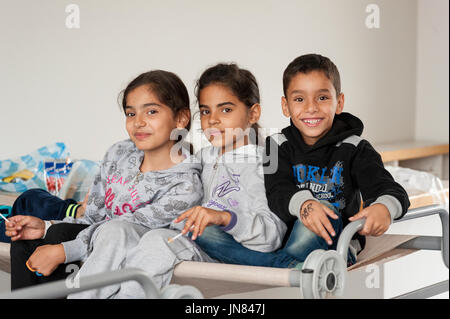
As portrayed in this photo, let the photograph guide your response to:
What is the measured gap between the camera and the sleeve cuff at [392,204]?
968mm

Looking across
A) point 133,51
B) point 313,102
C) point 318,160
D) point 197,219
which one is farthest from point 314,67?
point 133,51

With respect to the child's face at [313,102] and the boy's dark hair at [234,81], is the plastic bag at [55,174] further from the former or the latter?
the child's face at [313,102]

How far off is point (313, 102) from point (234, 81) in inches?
6.5

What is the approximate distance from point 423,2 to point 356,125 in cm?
271

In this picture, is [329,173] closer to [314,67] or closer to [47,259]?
[314,67]

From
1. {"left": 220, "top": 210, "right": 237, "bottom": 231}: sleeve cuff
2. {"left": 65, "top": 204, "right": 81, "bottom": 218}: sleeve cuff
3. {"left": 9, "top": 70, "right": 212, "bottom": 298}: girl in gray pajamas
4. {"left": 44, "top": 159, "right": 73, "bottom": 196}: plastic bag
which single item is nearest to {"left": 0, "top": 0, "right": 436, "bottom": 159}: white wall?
{"left": 44, "top": 159, "right": 73, "bottom": 196}: plastic bag

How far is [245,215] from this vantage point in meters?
1.07

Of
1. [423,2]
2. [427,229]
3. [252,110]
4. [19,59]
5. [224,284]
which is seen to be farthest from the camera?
[423,2]

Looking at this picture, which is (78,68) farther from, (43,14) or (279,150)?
(279,150)

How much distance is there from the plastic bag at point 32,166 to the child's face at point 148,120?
730 millimetres

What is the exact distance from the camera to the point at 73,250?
3.51 ft

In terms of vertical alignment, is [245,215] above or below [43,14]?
below
